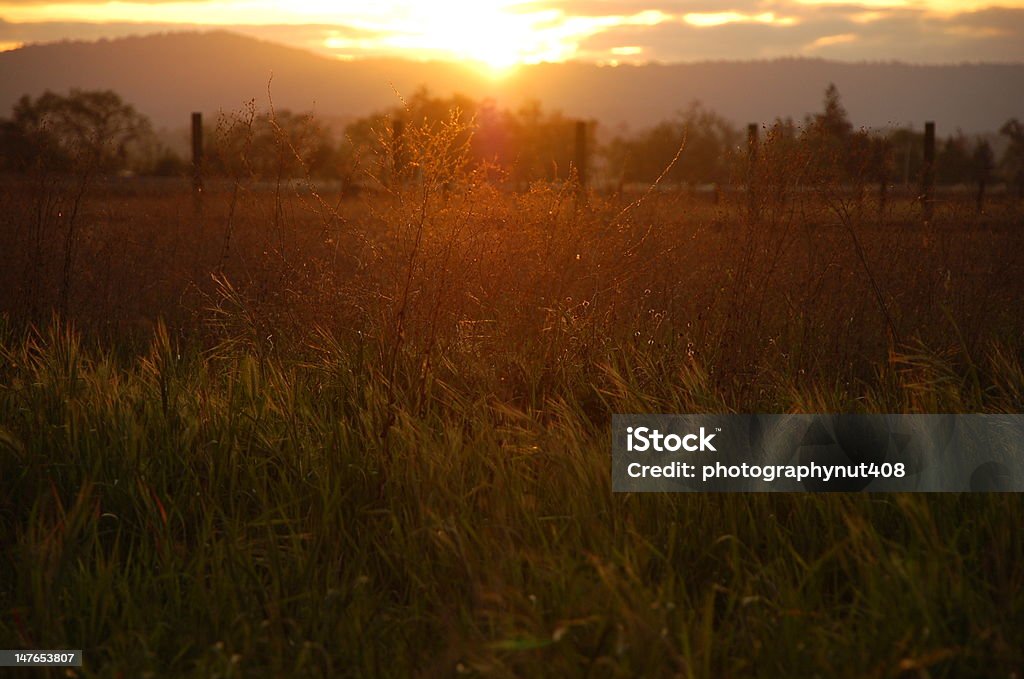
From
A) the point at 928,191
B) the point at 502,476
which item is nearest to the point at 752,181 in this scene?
the point at 928,191

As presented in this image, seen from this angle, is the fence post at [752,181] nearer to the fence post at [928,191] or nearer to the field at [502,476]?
the field at [502,476]

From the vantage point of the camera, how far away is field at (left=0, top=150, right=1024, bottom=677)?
2291 millimetres

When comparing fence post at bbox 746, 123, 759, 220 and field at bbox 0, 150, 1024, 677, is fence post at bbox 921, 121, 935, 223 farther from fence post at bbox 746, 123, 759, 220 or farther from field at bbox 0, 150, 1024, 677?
fence post at bbox 746, 123, 759, 220

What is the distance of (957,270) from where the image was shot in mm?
5957

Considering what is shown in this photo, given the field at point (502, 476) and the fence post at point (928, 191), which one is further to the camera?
the fence post at point (928, 191)

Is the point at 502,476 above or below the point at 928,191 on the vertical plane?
below

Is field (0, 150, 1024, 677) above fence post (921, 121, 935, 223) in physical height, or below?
below

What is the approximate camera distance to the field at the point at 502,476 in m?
2.29

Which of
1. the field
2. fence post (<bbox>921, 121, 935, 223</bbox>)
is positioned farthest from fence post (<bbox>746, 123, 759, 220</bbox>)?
fence post (<bbox>921, 121, 935, 223</bbox>)

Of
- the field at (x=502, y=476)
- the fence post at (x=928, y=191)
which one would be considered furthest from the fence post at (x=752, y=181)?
the fence post at (x=928, y=191)

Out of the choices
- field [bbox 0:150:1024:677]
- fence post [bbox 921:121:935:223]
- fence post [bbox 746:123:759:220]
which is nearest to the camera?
field [bbox 0:150:1024:677]

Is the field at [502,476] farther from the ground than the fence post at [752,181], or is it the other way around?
the fence post at [752,181]

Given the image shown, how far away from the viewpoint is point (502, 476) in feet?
9.93

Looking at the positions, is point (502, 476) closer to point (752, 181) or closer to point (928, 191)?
point (752, 181)
